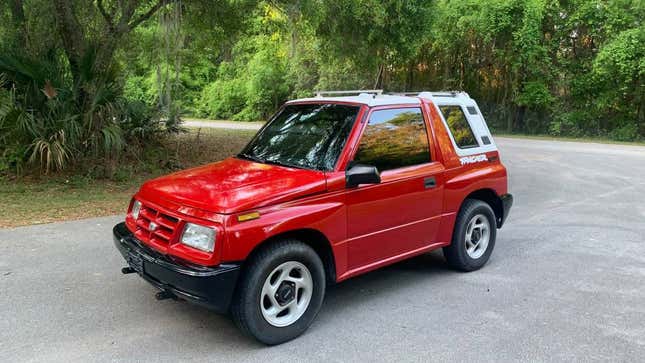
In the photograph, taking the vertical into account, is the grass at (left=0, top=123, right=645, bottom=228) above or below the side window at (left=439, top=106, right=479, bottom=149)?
below

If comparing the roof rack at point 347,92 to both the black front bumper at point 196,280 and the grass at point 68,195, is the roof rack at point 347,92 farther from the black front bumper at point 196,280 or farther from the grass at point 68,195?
the grass at point 68,195

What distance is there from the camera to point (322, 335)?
13.6 feet

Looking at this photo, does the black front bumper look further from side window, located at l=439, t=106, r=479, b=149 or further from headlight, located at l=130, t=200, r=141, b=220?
side window, located at l=439, t=106, r=479, b=149

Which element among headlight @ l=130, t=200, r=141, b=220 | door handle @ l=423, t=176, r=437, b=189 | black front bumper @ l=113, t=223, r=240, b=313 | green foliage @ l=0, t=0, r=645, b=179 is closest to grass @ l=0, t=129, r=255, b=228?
green foliage @ l=0, t=0, r=645, b=179

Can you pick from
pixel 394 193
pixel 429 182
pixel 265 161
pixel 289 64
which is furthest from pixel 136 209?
pixel 289 64

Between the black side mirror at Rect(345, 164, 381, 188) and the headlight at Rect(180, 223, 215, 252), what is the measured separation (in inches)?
47.7

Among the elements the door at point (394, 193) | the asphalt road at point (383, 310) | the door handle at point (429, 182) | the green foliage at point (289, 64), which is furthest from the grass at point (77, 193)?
the door handle at point (429, 182)

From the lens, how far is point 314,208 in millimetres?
4148

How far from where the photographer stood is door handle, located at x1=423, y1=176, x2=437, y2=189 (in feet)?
16.4

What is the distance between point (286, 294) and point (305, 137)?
1.50m

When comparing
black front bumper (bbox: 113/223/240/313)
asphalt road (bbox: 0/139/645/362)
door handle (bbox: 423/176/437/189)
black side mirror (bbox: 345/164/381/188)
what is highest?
black side mirror (bbox: 345/164/381/188)

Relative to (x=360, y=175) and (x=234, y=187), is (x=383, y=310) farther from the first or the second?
(x=234, y=187)

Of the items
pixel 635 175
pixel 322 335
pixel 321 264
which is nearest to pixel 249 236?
pixel 321 264

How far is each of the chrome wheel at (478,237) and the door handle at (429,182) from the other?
862mm
